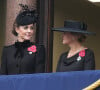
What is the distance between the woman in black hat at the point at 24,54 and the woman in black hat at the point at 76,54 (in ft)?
1.04

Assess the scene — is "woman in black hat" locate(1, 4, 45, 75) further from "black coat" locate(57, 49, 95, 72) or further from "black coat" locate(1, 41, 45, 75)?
"black coat" locate(57, 49, 95, 72)

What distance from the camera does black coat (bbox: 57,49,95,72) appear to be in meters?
4.45

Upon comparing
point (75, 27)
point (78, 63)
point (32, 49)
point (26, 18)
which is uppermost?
point (26, 18)

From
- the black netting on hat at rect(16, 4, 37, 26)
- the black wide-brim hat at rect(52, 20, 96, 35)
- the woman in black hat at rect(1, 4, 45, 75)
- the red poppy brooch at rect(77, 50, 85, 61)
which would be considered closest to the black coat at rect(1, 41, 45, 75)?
the woman in black hat at rect(1, 4, 45, 75)

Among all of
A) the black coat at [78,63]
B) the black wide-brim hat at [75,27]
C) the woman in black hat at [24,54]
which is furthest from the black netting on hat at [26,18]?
the black coat at [78,63]

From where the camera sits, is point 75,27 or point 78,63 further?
point 75,27

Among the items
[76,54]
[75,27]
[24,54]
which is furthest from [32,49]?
[75,27]

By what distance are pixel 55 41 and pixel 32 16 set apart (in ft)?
10.6

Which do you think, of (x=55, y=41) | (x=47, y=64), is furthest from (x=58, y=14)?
(x=47, y=64)

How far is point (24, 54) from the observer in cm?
453

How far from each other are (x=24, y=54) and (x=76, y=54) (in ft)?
1.89

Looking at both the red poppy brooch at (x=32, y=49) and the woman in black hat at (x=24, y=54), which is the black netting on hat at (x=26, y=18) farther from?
the red poppy brooch at (x=32, y=49)

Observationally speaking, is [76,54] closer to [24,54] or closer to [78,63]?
[78,63]

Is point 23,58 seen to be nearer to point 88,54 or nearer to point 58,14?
point 88,54
